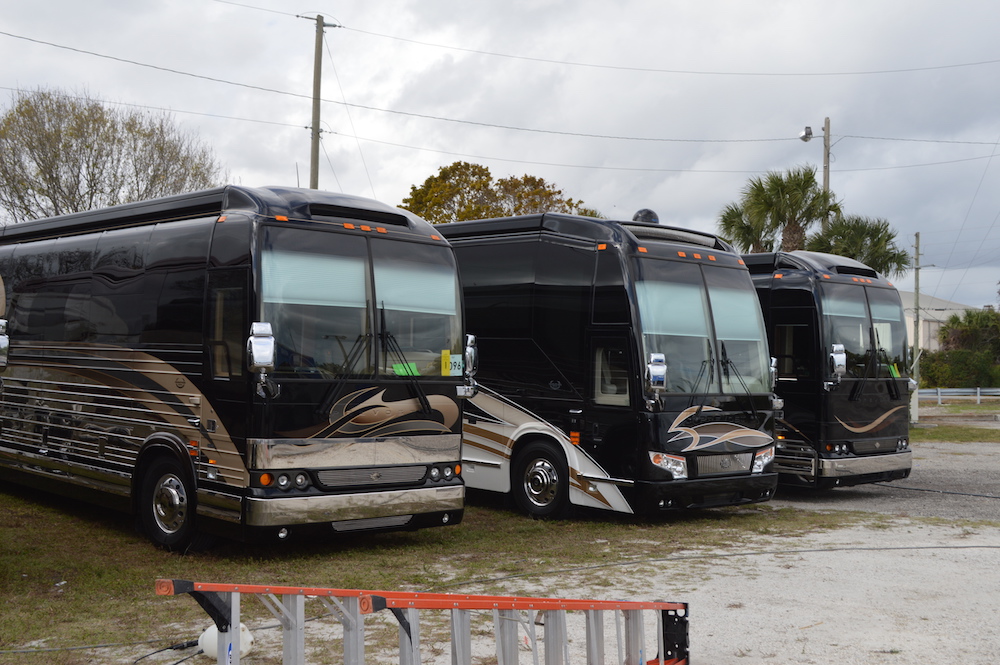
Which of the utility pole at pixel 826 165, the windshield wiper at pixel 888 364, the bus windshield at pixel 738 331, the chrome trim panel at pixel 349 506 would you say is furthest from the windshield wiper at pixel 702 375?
the utility pole at pixel 826 165

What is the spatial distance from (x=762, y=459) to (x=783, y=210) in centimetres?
1622

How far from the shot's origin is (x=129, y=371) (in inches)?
384

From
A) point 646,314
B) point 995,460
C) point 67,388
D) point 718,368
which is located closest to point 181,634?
point 67,388

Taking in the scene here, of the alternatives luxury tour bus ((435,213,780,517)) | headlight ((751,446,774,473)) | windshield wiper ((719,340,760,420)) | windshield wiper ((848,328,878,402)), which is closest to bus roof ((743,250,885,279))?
windshield wiper ((848,328,878,402))

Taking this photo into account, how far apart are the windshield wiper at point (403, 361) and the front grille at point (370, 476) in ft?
1.87

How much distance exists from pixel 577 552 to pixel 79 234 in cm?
636

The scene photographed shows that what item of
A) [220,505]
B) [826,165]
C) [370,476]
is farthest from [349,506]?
[826,165]

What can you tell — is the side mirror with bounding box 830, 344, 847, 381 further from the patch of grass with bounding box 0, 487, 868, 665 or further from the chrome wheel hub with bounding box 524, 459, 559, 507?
the chrome wheel hub with bounding box 524, 459, 559, 507

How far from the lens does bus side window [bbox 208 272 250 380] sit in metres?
8.39

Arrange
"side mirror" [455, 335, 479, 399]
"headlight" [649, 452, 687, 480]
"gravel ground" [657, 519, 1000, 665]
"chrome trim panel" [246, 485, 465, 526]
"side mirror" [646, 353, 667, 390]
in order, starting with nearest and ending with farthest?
"gravel ground" [657, 519, 1000, 665] → "chrome trim panel" [246, 485, 465, 526] → "side mirror" [455, 335, 479, 399] → "side mirror" [646, 353, 667, 390] → "headlight" [649, 452, 687, 480]

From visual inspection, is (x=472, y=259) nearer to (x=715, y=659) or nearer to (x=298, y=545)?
(x=298, y=545)

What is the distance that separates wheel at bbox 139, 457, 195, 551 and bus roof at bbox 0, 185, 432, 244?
2339 millimetres

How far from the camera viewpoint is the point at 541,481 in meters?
11.7

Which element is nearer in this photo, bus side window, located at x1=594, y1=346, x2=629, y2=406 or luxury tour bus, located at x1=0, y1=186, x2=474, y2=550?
luxury tour bus, located at x1=0, y1=186, x2=474, y2=550
